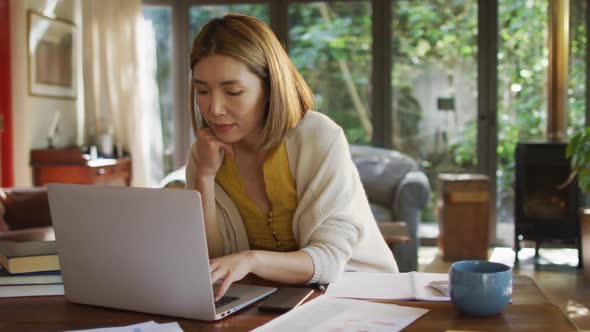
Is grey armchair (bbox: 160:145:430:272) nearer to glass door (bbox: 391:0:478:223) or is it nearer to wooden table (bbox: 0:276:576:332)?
glass door (bbox: 391:0:478:223)

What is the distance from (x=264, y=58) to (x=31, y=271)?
2.07ft

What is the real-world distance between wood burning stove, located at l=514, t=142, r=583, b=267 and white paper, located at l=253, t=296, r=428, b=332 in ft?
13.2

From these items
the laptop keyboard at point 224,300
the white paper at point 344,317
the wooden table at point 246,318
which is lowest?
the wooden table at point 246,318

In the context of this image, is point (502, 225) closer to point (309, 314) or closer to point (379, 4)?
point (379, 4)

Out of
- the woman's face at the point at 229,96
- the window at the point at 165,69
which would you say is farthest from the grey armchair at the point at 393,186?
the woman's face at the point at 229,96

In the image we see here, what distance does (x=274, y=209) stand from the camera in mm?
1553

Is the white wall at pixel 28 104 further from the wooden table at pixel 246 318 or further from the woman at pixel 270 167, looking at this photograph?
the wooden table at pixel 246 318

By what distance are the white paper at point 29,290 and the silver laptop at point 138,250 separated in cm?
10

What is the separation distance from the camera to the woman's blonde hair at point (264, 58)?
56.0 inches

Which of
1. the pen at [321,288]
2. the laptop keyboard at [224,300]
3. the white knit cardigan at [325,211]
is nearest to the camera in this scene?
the laptop keyboard at [224,300]

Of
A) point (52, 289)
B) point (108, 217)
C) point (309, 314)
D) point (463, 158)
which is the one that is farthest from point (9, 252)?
point (463, 158)

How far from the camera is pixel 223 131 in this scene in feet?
4.89

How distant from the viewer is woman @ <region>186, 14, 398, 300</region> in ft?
4.59

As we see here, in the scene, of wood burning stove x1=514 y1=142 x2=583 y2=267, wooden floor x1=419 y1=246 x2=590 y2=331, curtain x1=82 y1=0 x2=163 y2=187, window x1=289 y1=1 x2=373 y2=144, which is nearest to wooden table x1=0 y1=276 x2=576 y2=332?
wooden floor x1=419 y1=246 x2=590 y2=331
